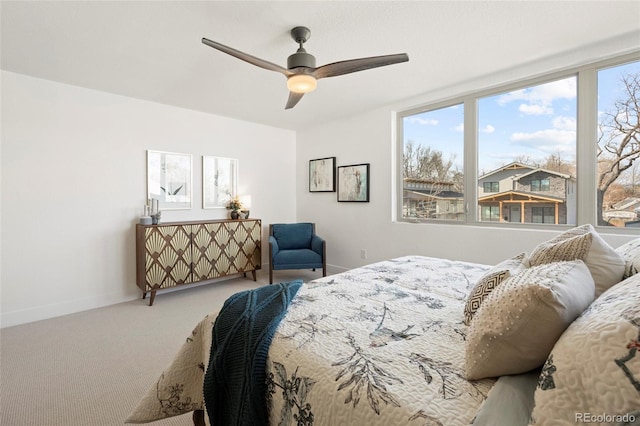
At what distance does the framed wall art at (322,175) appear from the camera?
16.1 ft

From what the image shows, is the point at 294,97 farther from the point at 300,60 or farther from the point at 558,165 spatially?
the point at 558,165

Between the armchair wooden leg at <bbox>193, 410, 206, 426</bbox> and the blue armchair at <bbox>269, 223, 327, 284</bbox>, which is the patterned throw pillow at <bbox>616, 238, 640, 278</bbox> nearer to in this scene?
the armchair wooden leg at <bbox>193, 410, 206, 426</bbox>

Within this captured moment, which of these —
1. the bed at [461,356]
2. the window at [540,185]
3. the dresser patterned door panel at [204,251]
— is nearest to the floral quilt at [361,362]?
the bed at [461,356]

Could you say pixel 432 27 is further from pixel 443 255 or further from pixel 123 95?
pixel 123 95

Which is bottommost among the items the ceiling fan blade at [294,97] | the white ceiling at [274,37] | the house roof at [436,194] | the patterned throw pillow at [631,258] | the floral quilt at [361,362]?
the floral quilt at [361,362]

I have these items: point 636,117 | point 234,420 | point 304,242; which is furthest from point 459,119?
point 234,420

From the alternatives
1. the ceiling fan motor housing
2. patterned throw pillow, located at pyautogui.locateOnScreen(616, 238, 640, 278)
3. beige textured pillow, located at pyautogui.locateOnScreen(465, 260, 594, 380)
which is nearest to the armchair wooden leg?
beige textured pillow, located at pyautogui.locateOnScreen(465, 260, 594, 380)

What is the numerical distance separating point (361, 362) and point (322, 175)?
427 centimetres

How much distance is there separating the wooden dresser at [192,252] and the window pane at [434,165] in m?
2.33

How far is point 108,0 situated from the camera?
Result: 197 centimetres

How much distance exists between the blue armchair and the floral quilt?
2.35 m

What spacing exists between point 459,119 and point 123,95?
4098 millimetres

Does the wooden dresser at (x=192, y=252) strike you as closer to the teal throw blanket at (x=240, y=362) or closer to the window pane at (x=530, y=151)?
the teal throw blanket at (x=240, y=362)

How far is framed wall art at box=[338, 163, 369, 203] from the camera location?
4.46 m
